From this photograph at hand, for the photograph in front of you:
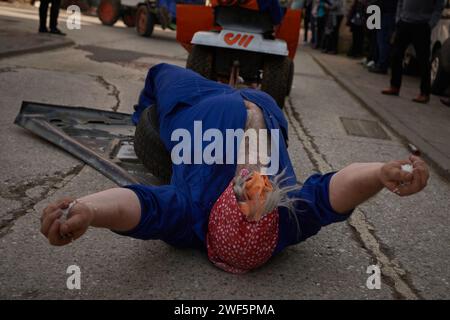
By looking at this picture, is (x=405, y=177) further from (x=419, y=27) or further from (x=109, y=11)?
(x=109, y=11)

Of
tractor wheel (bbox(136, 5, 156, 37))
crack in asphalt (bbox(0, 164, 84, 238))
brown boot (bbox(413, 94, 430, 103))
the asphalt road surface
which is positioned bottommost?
the asphalt road surface

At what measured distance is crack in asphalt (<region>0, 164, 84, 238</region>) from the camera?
2.26 m

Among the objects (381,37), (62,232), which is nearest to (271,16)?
(62,232)

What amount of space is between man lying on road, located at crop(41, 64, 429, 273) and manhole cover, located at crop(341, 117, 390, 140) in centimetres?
274

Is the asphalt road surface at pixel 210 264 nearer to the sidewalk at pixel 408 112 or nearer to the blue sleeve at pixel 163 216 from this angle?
the blue sleeve at pixel 163 216

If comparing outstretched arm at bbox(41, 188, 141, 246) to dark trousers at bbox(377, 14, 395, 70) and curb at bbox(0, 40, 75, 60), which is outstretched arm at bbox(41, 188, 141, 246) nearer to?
curb at bbox(0, 40, 75, 60)

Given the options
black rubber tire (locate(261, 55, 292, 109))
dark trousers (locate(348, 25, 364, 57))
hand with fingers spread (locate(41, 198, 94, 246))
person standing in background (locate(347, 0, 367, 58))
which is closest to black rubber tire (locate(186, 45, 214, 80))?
black rubber tire (locate(261, 55, 292, 109))

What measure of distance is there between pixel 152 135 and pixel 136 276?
3.27 feet

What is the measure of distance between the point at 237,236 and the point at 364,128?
3579 millimetres

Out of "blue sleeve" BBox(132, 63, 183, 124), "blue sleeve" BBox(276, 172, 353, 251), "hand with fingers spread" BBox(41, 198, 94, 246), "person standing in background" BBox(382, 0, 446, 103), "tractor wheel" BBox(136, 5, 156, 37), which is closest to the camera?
"hand with fingers spread" BBox(41, 198, 94, 246)

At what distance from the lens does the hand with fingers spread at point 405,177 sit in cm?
165

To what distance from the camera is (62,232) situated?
1486mm

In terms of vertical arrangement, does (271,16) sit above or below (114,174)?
above
